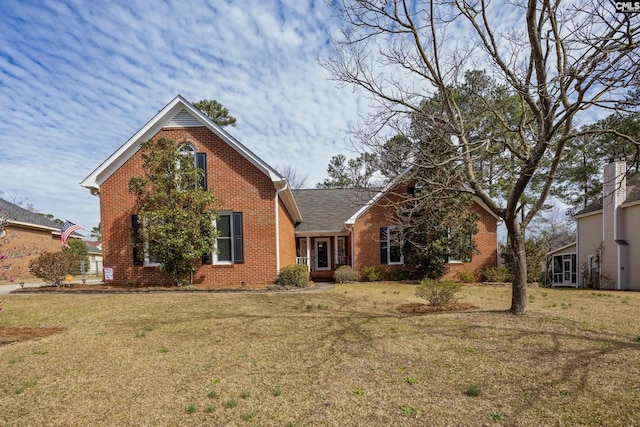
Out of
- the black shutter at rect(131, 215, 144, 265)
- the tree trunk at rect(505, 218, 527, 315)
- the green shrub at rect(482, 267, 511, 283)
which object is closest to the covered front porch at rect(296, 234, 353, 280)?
the green shrub at rect(482, 267, 511, 283)

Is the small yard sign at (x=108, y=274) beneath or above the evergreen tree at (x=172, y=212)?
beneath

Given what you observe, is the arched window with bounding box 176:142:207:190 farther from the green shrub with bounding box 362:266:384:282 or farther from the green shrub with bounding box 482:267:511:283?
the green shrub with bounding box 482:267:511:283

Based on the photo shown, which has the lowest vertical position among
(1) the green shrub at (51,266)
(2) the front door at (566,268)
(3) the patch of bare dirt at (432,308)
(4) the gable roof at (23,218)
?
(2) the front door at (566,268)

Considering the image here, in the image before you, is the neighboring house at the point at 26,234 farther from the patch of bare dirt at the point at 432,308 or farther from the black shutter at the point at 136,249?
the patch of bare dirt at the point at 432,308

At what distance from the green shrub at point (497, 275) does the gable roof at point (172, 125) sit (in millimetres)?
10464

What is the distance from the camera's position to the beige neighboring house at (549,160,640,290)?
55.3 ft

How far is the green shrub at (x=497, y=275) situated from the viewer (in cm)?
1631

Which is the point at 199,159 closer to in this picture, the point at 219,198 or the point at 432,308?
the point at 219,198

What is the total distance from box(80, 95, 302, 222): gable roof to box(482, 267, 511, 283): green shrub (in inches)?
412

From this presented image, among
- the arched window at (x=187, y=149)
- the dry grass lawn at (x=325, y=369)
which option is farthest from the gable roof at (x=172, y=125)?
the dry grass lawn at (x=325, y=369)

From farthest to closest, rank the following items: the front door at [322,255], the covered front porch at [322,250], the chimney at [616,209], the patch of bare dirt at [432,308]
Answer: the front door at [322,255]
the covered front porch at [322,250]
the chimney at [616,209]
the patch of bare dirt at [432,308]

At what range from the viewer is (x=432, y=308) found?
29.7 ft

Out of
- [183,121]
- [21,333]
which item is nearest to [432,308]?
[21,333]

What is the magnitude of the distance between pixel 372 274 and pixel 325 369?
1206cm
